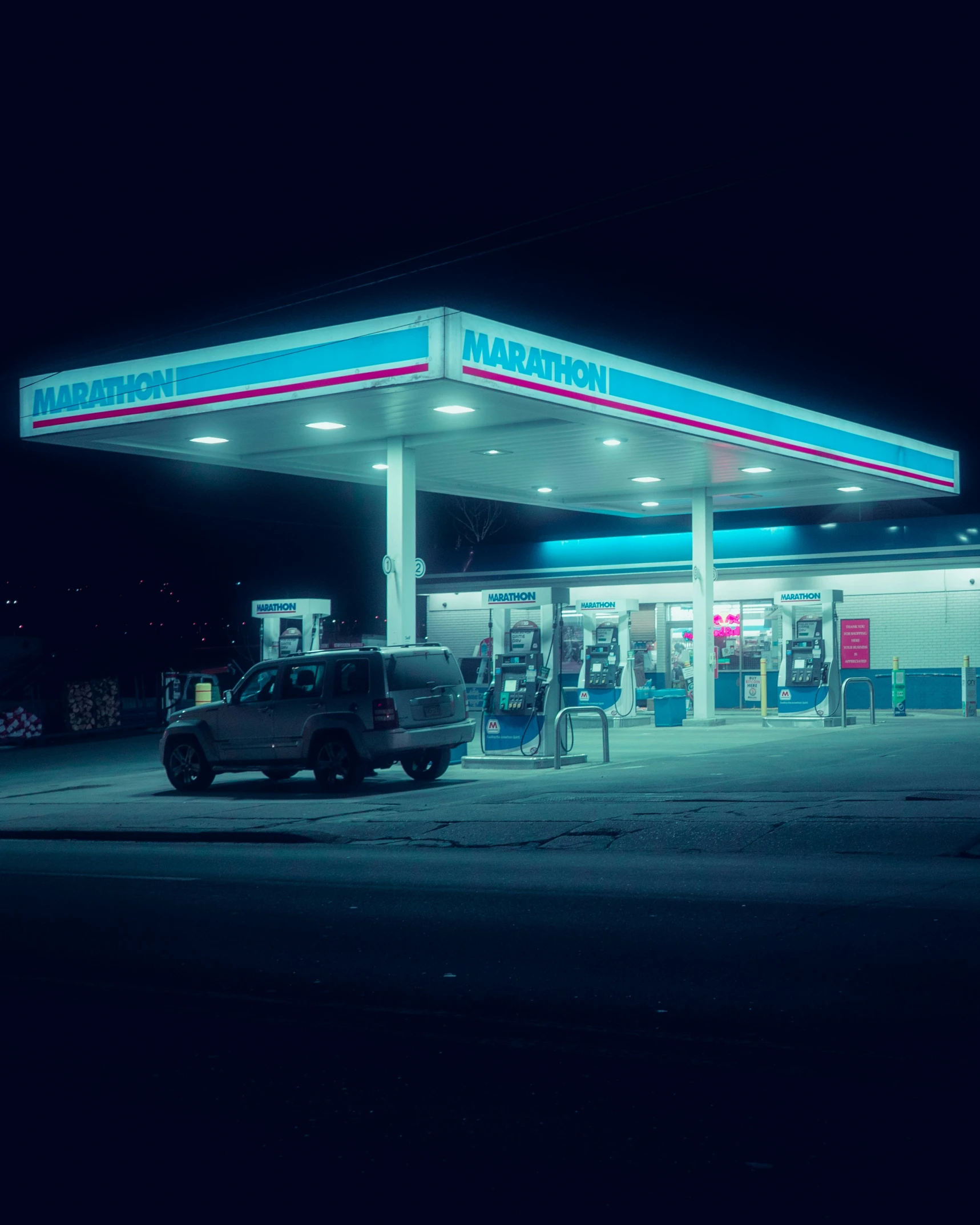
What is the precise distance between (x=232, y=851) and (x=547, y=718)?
28.5 feet

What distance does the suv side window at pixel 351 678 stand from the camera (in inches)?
701

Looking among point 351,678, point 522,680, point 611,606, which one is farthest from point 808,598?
point 351,678

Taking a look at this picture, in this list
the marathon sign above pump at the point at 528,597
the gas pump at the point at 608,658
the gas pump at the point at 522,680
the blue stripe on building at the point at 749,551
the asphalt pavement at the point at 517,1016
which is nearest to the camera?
the asphalt pavement at the point at 517,1016

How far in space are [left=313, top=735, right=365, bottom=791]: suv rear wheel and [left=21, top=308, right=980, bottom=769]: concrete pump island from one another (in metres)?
3.15

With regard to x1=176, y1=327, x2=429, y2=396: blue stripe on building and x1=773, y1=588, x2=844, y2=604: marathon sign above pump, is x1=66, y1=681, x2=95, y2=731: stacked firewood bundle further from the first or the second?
x1=773, y1=588, x2=844, y2=604: marathon sign above pump

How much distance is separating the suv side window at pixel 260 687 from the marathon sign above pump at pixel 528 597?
5.24m

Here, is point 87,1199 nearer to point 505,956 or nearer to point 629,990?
point 629,990

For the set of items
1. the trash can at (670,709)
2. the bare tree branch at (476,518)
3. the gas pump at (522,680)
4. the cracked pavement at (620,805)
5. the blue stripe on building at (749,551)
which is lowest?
the cracked pavement at (620,805)

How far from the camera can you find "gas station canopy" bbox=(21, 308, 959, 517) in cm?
1780

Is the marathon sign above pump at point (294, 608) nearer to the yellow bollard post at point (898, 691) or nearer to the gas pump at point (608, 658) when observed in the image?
the gas pump at point (608, 658)

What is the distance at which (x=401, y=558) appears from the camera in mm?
21453

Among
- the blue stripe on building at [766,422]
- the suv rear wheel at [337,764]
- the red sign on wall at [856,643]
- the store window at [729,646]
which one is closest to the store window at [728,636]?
the store window at [729,646]

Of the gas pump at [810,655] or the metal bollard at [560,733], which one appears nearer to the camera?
the metal bollard at [560,733]

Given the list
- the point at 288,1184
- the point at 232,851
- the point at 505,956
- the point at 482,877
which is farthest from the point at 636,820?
the point at 288,1184
